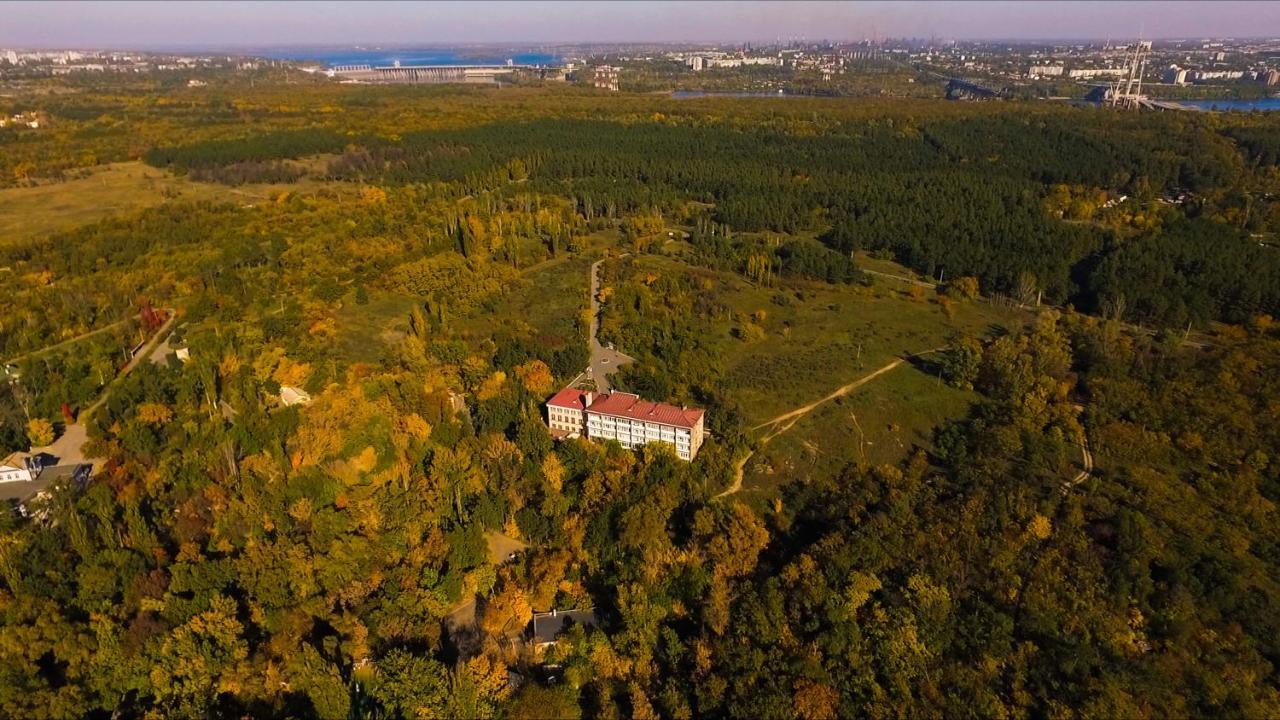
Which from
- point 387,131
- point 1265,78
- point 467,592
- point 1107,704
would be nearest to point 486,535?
point 467,592

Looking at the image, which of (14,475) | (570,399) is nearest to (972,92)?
(570,399)

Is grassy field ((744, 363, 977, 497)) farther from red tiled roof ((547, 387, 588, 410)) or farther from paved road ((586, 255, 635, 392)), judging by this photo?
paved road ((586, 255, 635, 392))

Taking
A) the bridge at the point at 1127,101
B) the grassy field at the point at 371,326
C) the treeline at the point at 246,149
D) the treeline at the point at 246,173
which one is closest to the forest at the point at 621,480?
the grassy field at the point at 371,326

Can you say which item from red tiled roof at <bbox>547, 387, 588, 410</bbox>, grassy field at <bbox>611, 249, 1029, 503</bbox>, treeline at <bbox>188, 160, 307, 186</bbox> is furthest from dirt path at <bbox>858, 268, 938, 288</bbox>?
treeline at <bbox>188, 160, 307, 186</bbox>

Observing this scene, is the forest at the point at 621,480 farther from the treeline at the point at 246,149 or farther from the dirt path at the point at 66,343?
the treeline at the point at 246,149

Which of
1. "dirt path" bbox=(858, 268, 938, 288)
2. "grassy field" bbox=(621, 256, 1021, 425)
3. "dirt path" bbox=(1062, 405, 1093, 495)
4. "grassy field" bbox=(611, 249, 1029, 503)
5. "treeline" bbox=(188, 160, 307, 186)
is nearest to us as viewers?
"dirt path" bbox=(1062, 405, 1093, 495)

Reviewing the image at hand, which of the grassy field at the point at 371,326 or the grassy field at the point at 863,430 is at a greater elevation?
the grassy field at the point at 371,326

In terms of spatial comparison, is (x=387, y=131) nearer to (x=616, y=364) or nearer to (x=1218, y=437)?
(x=616, y=364)
